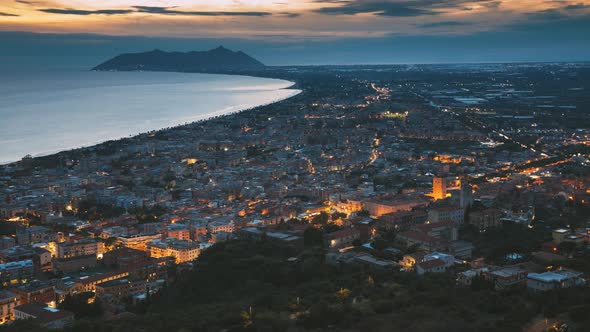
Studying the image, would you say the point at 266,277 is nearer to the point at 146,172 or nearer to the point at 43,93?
the point at 146,172

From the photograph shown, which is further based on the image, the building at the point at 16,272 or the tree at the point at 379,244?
the building at the point at 16,272

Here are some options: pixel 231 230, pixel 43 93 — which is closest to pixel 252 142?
pixel 231 230

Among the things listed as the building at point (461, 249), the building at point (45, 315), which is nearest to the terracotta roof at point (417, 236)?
the building at point (461, 249)

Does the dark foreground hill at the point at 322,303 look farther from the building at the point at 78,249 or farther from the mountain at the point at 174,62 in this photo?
the mountain at the point at 174,62

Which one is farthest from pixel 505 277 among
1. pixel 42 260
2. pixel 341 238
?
pixel 42 260

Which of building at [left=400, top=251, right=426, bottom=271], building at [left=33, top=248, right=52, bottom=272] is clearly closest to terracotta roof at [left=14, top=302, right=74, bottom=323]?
building at [left=33, top=248, right=52, bottom=272]

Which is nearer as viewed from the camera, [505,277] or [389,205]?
[505,277]

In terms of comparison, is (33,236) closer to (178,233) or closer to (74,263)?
(74,263)
